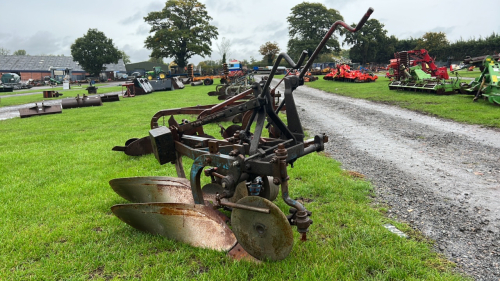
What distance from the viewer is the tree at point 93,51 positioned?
62062mm

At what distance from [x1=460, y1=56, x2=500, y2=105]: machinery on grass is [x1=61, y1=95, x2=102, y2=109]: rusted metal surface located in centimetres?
1832

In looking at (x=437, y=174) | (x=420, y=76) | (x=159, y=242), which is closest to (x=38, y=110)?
(x=159, y=242)

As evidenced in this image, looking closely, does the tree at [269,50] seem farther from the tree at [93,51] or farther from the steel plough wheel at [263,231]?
the steel plough wheel at [263,231]

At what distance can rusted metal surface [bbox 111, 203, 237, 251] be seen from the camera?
2.98 meters

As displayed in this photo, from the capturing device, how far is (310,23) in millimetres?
64625

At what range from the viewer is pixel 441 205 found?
3768mm

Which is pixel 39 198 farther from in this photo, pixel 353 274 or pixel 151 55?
pixel 151 55

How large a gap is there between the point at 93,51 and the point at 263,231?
7035 centimetres

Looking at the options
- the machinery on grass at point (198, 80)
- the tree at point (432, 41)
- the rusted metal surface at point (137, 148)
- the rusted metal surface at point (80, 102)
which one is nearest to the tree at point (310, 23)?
the tree at point (432, 41)

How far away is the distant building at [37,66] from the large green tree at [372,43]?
51634mm

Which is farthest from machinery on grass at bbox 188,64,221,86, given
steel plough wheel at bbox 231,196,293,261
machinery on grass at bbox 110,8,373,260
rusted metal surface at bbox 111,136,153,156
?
steel plough wheel at bbox 231,196,293,261

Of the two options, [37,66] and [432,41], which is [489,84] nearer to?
[432,41]

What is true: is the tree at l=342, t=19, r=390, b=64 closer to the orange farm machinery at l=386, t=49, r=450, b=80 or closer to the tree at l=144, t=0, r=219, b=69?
the tree at l=144, t=0, r=219, b=69

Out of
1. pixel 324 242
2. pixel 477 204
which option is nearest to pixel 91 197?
pixel 324 242
